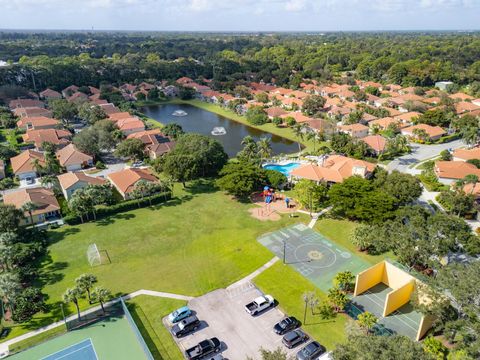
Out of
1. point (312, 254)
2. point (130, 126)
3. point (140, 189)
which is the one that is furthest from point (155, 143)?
point (312, 254)

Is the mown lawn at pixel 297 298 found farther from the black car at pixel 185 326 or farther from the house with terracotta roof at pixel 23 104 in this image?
the house with terracotta roof at pixel 23 104

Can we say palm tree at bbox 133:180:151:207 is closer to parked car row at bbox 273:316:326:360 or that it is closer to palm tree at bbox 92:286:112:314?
palm tree at bbox 92:286:112:314

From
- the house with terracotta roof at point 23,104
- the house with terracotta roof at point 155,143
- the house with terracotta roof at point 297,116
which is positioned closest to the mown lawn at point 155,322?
the house with terracotta roof at point 155,143

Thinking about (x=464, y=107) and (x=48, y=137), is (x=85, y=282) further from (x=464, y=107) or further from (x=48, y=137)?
(x=464, y=107)

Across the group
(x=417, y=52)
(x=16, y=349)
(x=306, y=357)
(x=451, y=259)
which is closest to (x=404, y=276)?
(x=451, y=259)

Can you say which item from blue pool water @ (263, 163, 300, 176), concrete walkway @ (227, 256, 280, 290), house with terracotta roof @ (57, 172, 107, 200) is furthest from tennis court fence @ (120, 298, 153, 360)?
blue pool water @ (263, 163, 300, 176)

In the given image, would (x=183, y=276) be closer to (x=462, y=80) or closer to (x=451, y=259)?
(x=451, y=259)

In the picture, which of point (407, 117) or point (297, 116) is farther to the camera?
point (297, 116)
